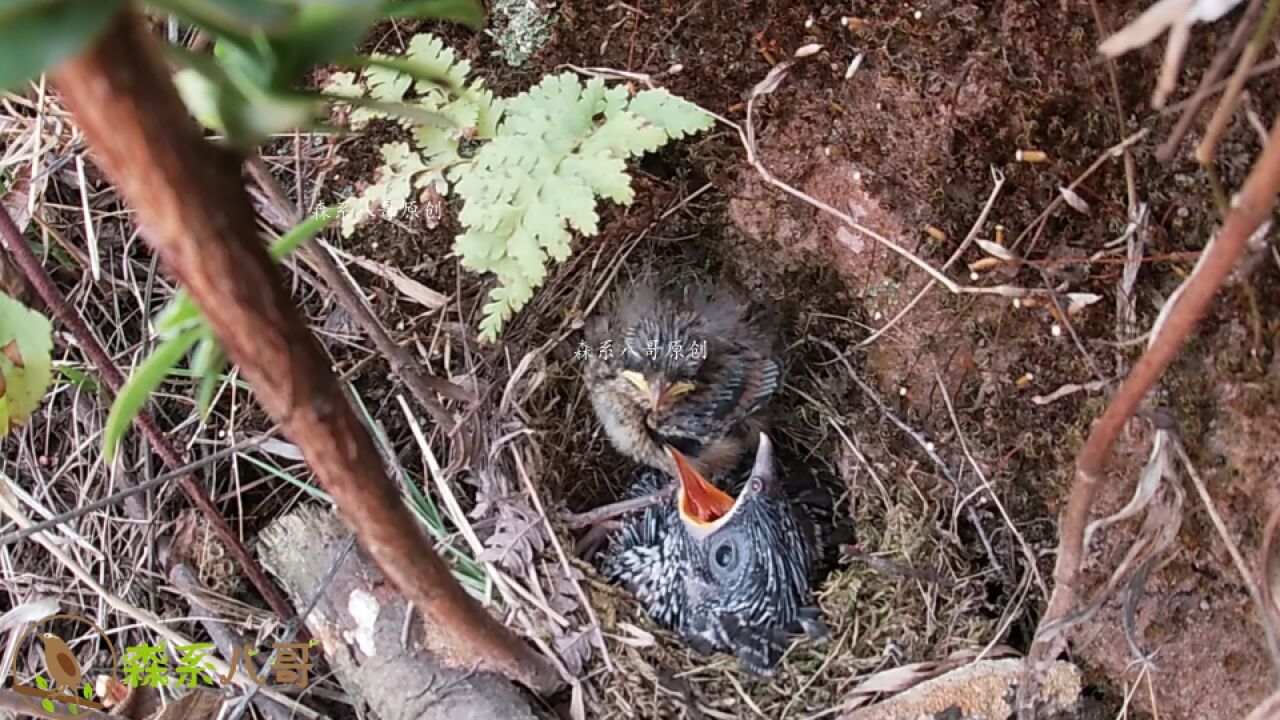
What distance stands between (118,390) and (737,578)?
113 cm

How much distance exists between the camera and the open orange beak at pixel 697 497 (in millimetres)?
2107

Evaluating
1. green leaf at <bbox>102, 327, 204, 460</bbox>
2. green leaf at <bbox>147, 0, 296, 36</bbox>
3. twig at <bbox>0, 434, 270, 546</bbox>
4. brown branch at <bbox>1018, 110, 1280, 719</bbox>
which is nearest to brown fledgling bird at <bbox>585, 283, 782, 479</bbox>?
twig at <bbox>0, 434, 270, 546</bbox>

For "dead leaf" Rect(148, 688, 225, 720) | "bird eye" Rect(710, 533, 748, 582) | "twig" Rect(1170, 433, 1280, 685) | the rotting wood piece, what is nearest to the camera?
"twig" Rect(1170, 433, 1280, 685)

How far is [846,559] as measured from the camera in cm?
206

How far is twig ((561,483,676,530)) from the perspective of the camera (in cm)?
204

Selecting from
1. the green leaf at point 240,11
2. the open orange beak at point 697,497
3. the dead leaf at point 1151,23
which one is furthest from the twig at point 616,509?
the green leaf at point 240,11

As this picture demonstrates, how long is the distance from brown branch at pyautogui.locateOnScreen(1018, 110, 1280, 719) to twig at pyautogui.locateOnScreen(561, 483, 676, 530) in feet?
2.82

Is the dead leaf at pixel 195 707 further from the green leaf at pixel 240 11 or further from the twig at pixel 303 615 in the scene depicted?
the green leaf at pixel 240 11

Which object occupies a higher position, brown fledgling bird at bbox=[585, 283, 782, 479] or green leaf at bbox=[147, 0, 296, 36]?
green leaf at bbox=[147, 0, 296, 36]

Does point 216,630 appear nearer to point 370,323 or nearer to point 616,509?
point 370,323

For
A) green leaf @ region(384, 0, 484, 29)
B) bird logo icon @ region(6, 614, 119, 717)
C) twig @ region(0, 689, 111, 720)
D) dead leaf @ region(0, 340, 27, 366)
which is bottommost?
bird logo icon @ region(6, 614, 119, 717)

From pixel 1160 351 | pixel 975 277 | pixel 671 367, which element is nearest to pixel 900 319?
pixel 975 277

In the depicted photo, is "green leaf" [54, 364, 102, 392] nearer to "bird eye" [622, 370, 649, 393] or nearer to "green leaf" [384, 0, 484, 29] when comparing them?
"bird eye" [622, 370, 649, 393]

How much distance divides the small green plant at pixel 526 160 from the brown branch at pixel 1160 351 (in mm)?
758
